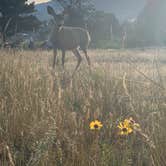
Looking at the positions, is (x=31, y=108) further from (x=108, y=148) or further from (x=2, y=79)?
(x=2, y=79)

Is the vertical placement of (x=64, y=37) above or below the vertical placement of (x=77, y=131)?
above

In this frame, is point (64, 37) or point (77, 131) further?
point (64, 37)

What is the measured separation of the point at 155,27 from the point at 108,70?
30128 millimetres

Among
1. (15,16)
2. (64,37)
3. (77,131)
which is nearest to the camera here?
(77,131)

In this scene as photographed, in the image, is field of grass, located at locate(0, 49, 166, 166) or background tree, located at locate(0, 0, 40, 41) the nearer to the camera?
field of grass, located at locate(0, 49, 166, 166)

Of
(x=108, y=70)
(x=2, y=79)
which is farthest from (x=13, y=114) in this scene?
(x=108, y=70)

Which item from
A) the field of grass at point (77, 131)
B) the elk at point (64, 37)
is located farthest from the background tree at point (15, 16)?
the field of grass at point (77, 131)

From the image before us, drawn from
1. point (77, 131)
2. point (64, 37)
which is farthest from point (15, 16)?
point (77, 131)

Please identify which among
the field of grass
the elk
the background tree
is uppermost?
the background tree

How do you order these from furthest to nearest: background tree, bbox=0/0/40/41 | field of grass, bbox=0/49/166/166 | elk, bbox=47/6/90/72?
1. background tree, bbox=0/0/40/41
2. elk, bbox=47/6/90/72
3. field of grass, bbox=0/49/166/166

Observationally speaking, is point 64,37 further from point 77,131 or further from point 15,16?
point 15,16

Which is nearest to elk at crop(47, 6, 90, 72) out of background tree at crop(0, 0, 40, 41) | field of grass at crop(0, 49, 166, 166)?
field of grass at crop(0, 49, 166, 166)

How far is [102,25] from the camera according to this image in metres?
35.3

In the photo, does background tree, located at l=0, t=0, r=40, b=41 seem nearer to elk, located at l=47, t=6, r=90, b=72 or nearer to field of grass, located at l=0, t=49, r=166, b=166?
elk, located at l=47, t=6, r=90, b=72
